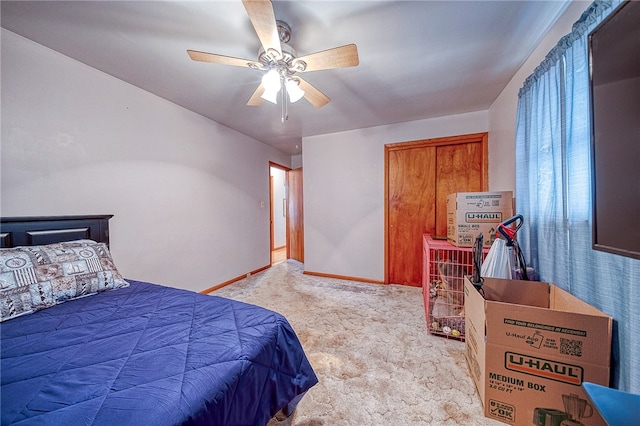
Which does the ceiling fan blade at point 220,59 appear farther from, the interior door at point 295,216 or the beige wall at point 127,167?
the interior door at point 295,216

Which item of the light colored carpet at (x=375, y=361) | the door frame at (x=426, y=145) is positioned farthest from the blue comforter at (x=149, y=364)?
the door frame at (x=426, y=145)

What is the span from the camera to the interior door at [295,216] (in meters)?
5.11

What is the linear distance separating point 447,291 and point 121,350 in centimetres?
251

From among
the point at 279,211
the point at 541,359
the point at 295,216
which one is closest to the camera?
the point at 541,359

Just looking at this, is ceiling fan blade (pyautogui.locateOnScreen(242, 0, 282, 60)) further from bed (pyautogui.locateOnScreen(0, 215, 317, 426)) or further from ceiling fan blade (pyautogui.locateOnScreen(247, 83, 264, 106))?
bed (pyautogui.locateOnScreen(0, 215, 317, 426))

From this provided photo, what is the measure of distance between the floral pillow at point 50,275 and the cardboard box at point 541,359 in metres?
2.47

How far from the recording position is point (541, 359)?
112cm

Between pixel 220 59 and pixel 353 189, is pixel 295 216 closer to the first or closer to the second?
pixel 353 189

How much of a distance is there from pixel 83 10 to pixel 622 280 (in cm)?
322

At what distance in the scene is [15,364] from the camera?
0.87m

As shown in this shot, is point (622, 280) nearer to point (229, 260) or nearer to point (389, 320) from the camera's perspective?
point (389, 320)

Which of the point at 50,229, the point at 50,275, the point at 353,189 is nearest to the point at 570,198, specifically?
the point at 353,189

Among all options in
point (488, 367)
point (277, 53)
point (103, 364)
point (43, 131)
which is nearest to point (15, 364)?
point (103, 364)

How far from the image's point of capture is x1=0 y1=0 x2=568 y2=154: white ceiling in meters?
1.44
